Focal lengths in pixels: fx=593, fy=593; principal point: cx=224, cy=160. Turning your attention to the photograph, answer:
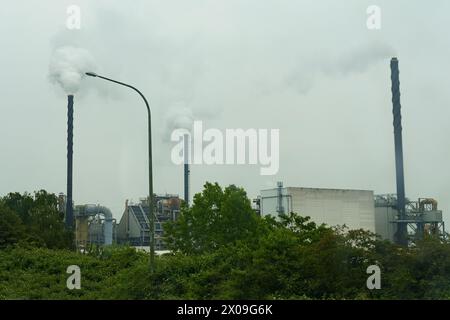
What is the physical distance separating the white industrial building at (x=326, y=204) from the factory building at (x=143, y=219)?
38.8 ft

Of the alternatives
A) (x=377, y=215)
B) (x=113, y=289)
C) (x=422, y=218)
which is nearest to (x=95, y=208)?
(x=377, y=215)

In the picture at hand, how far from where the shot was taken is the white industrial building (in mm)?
48906

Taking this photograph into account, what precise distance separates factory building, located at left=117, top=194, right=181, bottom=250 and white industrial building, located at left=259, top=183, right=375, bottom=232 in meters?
11.8

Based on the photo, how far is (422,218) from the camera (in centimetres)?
4653

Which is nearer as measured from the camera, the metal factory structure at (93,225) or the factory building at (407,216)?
the factory building at (407,216)

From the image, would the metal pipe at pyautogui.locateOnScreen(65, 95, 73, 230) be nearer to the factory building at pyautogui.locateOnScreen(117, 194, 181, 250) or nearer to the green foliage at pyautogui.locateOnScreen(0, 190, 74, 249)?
the green foliage at pyautogui.locateOnScreen(0, 190, 74, 249)

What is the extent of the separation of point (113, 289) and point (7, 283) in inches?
233

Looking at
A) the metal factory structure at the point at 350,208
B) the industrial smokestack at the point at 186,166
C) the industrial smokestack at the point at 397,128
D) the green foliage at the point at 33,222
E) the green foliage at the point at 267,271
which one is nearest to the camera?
the green foliage at the point at 267,271

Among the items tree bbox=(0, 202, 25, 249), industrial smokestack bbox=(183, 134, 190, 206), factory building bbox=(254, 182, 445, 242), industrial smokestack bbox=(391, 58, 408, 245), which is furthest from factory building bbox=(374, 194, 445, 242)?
tree bbox=(0, 202, 25, 249)

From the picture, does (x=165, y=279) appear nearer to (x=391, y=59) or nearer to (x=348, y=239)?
(x=348, y=239)

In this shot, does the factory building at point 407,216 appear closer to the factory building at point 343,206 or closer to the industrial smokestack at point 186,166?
the factory building at point 343,206

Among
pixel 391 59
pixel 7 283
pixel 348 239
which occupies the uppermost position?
pixel 391 59

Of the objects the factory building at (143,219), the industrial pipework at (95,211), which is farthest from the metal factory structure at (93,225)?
the factory building at (143,219)

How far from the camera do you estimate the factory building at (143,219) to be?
58.1 metres
